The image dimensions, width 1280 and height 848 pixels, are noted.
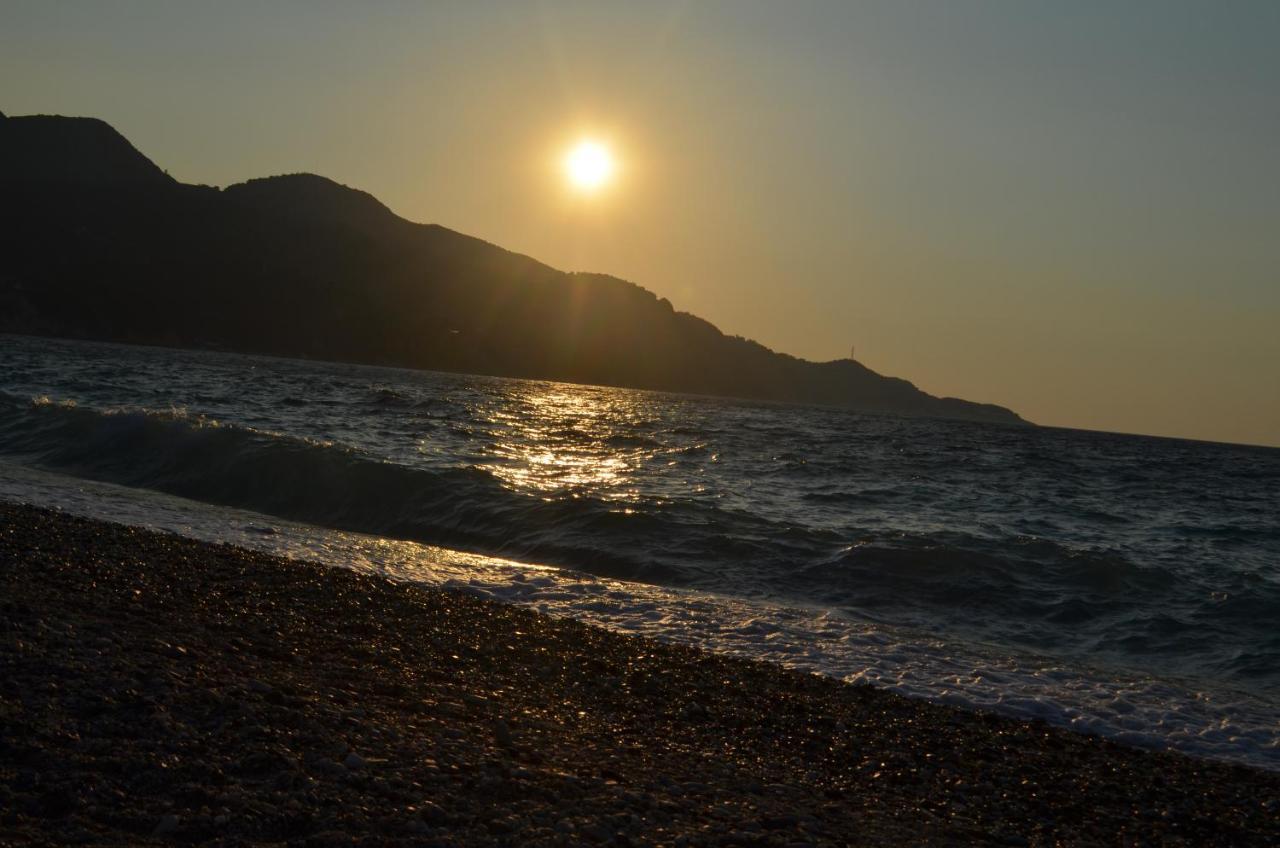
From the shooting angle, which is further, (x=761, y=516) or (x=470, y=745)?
(x=761, y=516)

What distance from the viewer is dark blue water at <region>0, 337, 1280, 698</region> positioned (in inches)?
597

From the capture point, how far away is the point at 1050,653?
13.0 m

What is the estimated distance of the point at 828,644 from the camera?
38.8ft

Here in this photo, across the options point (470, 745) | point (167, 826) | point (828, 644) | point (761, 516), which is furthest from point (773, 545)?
point (167, 826)

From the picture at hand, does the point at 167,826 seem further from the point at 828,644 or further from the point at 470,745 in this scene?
the point at 828,644

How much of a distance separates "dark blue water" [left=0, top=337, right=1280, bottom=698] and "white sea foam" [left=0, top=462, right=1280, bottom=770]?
1.18 metres

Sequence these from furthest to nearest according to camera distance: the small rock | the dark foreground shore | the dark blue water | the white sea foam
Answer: the dark blue water → the white sea foam → the dark foreground shore → the small rock

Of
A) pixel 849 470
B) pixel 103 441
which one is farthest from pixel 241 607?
pixel 849 470

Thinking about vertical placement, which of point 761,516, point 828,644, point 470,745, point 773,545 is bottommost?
point 828,644

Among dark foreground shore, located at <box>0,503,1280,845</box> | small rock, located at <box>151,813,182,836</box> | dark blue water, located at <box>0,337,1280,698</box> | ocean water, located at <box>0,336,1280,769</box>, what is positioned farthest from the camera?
dark blue water, located at <box>0,337,1280,698</box>

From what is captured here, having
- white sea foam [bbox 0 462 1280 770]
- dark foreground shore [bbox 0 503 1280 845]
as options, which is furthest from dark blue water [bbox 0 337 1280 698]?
dark foreground shore [bbox 0 503 1280 845]

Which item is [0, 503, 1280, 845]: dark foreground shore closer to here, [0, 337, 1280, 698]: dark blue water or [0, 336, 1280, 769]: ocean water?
[0, 336, 1280, 769]: ocean water

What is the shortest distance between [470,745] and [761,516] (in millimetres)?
15449

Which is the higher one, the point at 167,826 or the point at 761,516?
Result: the point at 761,516
